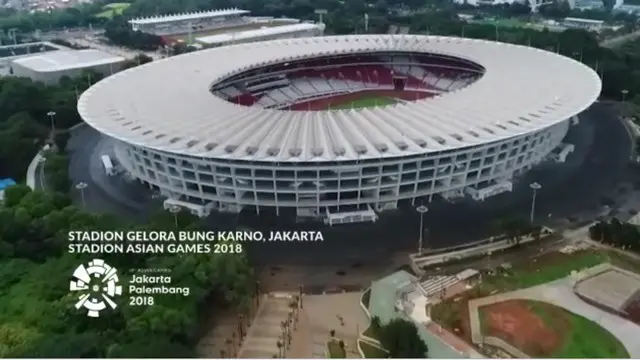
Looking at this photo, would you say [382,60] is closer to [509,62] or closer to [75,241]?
[509,62]

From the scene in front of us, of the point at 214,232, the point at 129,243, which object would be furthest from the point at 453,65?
the point at 129,243

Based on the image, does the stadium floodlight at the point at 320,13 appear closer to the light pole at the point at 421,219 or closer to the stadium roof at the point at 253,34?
the stadium roof at the point at 253,34

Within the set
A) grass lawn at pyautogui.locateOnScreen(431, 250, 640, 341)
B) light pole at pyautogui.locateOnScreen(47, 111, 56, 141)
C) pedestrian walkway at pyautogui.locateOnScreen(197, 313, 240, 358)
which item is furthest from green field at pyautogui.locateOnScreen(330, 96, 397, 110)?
pedestrian walkway at pyautogui.locateOnScreen(197, 313, 240, 358)

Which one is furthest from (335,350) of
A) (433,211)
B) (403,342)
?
(433,211)

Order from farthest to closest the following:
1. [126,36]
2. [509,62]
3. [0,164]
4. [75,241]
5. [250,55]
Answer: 1. [126,36]
2. [250,55]
3. [509,62]
4. [0,164]
5. [75,241]

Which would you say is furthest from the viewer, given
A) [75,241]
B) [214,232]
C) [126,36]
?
[126,36]

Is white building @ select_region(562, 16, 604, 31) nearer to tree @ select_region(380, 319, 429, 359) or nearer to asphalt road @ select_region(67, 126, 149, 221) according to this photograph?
asphalt road @ select_region(67, 126, 149, 221)
